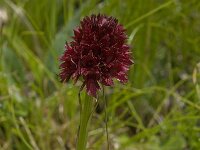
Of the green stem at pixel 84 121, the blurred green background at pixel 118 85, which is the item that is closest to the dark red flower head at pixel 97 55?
the green stem at pixel 84 121

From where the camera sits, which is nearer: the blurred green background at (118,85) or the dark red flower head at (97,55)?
the dark red flower head at (97,55)

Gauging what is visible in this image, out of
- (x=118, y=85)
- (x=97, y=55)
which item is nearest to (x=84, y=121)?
(x=97, y=55)

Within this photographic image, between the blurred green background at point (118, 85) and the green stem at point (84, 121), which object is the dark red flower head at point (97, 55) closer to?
the green stem at point (84, 121)

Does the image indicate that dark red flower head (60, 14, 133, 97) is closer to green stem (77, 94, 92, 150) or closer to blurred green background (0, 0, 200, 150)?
green stem (77, 94, 92, 150)

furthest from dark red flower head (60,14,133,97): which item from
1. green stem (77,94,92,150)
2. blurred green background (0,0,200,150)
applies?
blurred green background (0,0,200,150)

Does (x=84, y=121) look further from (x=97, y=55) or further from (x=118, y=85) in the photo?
(x=118, y=85)

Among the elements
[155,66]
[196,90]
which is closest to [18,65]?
[155,66]

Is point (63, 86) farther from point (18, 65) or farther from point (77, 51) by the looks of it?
point (77, 51)
